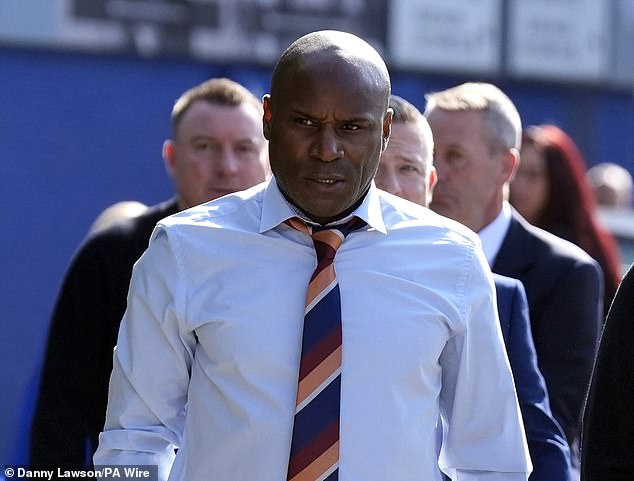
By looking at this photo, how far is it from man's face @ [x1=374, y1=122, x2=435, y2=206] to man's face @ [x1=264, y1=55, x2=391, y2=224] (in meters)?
1.07

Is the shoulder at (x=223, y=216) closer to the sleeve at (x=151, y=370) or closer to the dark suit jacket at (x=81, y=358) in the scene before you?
the sleeve at (x=151, y=370)

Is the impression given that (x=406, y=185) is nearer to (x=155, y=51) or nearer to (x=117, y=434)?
(x=117, y=434)

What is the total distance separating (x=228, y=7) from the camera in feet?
26.5

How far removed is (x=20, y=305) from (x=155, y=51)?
5.25ft

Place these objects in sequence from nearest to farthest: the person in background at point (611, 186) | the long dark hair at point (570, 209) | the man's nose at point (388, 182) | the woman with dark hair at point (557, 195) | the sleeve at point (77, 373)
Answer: the man's nose at point (388, 182)
the sleeve at point (77, 373)
the long dark hair at point (570, 209)
the woman with dark hair at point (557, 195)
the person in background at point (611, 186)

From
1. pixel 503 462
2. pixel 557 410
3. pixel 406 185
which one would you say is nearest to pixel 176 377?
pixel 503 462

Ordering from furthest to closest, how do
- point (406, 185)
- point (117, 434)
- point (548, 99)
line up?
point (548, 99)
point (406, 185)
point (117, 434)

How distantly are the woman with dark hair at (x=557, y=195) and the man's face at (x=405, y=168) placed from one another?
1.84 metres

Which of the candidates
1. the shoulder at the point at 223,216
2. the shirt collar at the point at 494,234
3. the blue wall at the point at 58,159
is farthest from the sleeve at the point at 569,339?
the blue wall at the point at 58,159

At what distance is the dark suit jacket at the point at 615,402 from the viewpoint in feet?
8.77

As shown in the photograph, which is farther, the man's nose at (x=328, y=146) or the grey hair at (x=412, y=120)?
the grey hair at (x=412, y=120)

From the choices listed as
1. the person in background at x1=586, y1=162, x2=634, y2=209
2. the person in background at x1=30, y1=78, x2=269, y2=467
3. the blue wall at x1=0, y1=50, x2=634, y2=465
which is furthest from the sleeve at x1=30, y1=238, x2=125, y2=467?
the person in background at x1=586, y1=162, x2=634, y2=209

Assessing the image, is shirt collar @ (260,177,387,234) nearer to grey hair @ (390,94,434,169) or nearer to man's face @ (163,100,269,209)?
grey hair @ (390,94,434,169)

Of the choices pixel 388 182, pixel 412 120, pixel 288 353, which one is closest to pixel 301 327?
pixel 288 353
